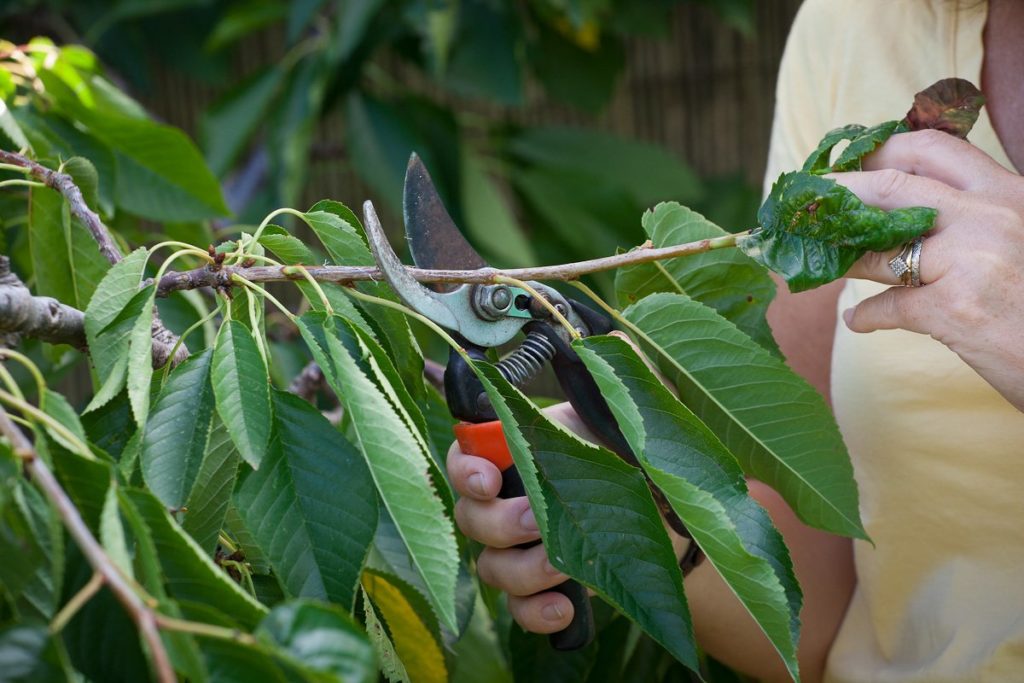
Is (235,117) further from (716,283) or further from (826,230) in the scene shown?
(826,230)

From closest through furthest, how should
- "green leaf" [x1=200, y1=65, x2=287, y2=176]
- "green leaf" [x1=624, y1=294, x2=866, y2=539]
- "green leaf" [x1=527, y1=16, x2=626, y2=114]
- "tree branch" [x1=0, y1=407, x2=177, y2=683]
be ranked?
"tree branch" [x1=0, y1=407, x2=177, y2=683] < "green leaf" [x1=624, y1=294, x2=866, y2=539] < "green leaf" [x1=200, y1=65, x2=287, y2=176] < "green leaf" [x1=527, y1=16, x2=626, y2=114]

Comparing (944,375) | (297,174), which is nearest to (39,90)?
(944,375)

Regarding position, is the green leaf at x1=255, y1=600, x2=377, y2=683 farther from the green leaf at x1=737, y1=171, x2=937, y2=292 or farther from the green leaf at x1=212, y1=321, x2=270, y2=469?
the green leaf at x1=737, y1=171, x2=937, y2=292

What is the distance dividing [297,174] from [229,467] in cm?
117

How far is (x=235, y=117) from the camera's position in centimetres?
168

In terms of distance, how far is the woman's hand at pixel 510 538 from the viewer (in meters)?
0.54

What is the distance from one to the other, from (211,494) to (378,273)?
0.12 m

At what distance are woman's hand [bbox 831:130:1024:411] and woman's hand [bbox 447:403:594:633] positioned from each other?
0.59 ft

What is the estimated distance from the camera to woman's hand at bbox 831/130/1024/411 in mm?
497

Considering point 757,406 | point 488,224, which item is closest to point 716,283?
point 757,406

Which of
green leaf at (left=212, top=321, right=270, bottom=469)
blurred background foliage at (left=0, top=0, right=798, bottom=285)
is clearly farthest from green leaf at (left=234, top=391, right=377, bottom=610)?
blurred background foliage at (left=0, top=0, right=798, bottom=285)

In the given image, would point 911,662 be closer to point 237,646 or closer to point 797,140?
point 797,140

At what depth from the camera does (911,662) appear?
74 centimetres

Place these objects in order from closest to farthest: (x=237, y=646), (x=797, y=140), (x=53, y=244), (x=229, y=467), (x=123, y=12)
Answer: (x=237, y=646)
(x=229, y=467)
(x=53, y=244)
(x=797, y=140)
(x=123, y=12)
